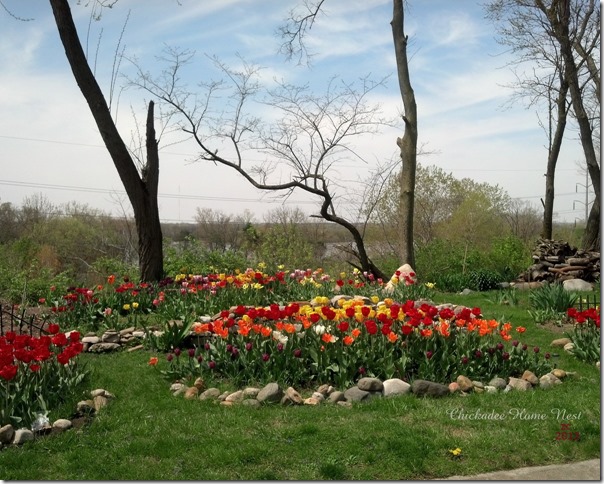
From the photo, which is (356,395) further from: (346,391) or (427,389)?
(427,389)

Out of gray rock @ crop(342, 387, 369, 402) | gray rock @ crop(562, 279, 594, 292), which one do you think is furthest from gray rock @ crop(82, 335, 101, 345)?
gray rock @ crop(562, 279, 594, 292)

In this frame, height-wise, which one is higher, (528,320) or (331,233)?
(331,233)

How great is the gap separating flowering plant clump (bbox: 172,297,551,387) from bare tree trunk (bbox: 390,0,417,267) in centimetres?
677

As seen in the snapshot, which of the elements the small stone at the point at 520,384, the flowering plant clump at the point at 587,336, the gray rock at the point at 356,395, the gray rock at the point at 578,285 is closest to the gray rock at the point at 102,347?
the gray rock at the point at 356,395

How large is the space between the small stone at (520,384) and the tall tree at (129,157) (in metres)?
6.96

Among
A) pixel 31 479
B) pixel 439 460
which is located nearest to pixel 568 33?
pixel 439 460

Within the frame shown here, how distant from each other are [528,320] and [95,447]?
6.41 m

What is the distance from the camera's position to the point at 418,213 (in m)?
19.7

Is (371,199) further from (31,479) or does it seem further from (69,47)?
(31,479)

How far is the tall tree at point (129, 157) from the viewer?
1052 centimetres

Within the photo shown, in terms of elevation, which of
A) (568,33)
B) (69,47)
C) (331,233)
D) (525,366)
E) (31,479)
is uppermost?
(568,33)

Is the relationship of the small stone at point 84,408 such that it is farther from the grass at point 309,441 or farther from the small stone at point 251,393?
the small stone at point 251,393

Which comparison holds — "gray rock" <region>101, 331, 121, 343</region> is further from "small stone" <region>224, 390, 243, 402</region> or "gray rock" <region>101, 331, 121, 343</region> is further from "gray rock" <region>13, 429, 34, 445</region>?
"gray rock" <region>13, 429, 34, 445</region>

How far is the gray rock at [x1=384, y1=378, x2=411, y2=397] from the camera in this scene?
5301mm
